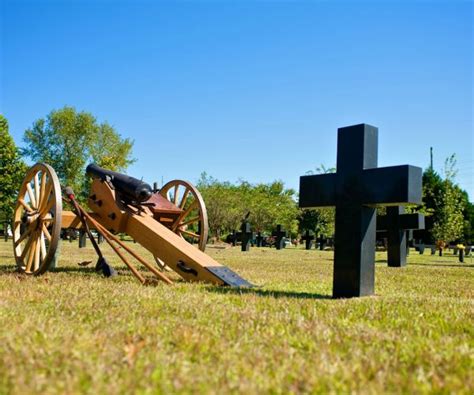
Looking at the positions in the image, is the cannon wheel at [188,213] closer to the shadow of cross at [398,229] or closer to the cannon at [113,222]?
the cannon at [113,222]

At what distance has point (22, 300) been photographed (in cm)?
460

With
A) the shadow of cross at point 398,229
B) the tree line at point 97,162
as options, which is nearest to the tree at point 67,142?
the tree line at point 97,162

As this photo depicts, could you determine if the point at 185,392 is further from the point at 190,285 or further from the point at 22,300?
the point at 190,285

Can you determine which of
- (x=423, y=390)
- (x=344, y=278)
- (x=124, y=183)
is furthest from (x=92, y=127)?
(x=423, y=390)

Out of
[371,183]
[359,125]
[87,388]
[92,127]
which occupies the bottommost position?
[87,388]

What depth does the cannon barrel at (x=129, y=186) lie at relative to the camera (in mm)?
7496

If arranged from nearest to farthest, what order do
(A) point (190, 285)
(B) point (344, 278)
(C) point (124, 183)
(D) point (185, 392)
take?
(D) point (185, 392)
(B) point (344, 278)
(A) point (190, 285)
(C) point (124, 183)

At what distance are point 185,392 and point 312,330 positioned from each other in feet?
4.73

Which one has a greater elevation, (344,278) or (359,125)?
(359,125)

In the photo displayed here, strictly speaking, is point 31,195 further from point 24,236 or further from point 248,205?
point 248,205

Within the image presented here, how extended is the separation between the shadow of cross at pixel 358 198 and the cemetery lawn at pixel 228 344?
0.37 metres

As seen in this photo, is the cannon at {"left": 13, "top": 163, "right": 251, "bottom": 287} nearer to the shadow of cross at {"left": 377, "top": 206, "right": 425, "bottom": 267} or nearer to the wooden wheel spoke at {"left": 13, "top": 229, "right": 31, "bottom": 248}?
the wooden wheel spoke at {"left": 13, "top": 229, "right": 31, "bottom": 248}

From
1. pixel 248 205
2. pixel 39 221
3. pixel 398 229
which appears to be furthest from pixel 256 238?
pixel 39 221

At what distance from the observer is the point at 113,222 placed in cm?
762
